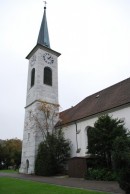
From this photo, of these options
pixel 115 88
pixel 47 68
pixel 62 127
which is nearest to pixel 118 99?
pixel 115 88

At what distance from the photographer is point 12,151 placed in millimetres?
51969

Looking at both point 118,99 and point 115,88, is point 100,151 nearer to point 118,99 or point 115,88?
point 118,99

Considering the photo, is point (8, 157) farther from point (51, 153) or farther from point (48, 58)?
point (51, 153)

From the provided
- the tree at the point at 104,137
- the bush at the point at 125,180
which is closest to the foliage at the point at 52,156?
the tree at the point at 104,137

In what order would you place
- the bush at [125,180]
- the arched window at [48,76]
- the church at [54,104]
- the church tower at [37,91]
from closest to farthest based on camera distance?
the bush at [125,180] → the church at [54,104] → the church tower at [37,91] → the arched window at [48,76]

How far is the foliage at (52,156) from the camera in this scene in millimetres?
24891

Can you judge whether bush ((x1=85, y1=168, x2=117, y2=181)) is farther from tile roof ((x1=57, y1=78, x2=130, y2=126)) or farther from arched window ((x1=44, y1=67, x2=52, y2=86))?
arched window ((x1=44, y1=67, x2=52, y2=86))

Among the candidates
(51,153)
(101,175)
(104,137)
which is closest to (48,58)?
(51,153)

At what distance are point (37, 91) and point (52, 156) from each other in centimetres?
1080

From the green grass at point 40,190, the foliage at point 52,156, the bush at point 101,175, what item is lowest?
the green grass at point 40,190

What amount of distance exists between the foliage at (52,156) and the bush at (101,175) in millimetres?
7417

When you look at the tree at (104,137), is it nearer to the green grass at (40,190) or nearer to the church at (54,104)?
the church at (54,104)

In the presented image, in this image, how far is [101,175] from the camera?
16.9 m

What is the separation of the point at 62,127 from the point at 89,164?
31.0ft
